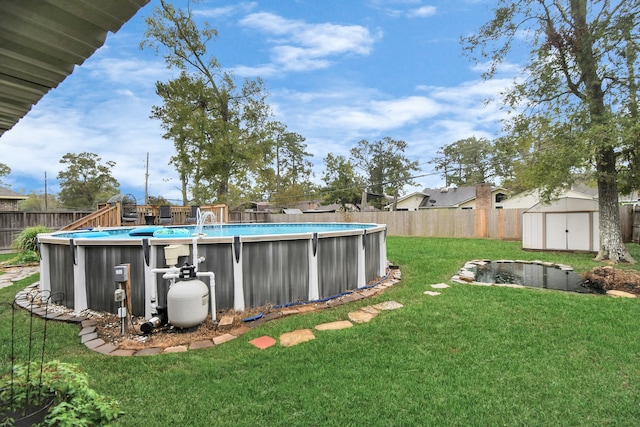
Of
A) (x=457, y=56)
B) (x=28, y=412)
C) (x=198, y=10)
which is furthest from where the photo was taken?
(x=198, y=10)

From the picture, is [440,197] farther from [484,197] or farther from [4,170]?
[4,170]

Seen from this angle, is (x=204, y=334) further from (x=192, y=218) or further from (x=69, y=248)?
(x=192, y=218)

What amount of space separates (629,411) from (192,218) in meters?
13.4

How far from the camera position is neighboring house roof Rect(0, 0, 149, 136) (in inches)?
46.6

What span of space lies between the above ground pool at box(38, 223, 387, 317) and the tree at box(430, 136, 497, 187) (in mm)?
29658

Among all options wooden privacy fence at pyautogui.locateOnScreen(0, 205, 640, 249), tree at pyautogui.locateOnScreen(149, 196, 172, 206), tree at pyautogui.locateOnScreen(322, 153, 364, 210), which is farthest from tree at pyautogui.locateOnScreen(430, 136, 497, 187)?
tree at pyautogui.locateOnScreen(149, 196, 172, 206)

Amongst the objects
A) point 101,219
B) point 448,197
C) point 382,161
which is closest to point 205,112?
point 101,219

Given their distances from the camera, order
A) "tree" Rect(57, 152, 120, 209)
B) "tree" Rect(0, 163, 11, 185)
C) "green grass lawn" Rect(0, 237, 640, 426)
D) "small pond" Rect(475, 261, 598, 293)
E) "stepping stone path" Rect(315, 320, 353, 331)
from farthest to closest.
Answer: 1. "tree" Rect(0, 163, 11, 185)
2. "tree" Rect(57, 152, 120, 209)
3. "small pond" Rect(475, 261, 598, 293)
4. "stepping stone path" Rect(315, 320, 353, 331)
5. "green grass lawn" Rect(0, 237, 640, 426)

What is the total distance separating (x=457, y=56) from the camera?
31.3 ft

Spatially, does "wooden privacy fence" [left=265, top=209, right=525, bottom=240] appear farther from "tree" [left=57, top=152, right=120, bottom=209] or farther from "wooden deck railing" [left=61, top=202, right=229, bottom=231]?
"tree" [left=57, top=152, right=120, bottom=209]

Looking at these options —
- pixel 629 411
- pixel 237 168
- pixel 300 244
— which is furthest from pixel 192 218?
pixel 629 411

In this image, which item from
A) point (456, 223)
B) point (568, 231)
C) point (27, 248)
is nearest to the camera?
point (27, 248)

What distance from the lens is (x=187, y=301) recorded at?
128 inches

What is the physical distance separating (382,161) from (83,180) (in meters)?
29.2
